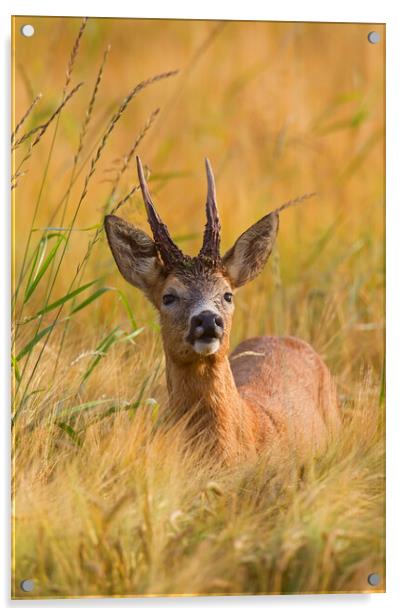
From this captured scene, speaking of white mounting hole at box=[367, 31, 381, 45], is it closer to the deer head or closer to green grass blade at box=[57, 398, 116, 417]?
the deer head

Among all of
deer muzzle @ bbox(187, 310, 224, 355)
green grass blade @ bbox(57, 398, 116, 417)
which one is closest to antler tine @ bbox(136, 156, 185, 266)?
deer muzzle @ bbox(187, 310, 224, 355)

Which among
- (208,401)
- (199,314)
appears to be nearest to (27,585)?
(208,401)

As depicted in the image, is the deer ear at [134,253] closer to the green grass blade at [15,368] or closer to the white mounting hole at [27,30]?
the green grass blade at [15,368]

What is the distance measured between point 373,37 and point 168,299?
4.65 ft

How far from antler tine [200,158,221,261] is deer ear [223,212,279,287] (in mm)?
116

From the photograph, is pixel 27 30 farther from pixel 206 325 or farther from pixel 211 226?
pixel 206 325

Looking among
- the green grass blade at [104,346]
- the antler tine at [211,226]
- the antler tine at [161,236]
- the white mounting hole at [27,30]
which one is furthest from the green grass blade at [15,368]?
the white mounting hole at [27,30]

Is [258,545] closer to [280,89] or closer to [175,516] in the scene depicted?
[175,516]

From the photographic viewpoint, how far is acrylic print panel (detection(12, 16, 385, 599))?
19.1ft

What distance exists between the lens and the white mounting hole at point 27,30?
6266 millimetres

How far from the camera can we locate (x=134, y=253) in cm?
656

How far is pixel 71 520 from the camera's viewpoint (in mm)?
5758

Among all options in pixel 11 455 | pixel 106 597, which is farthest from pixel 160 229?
pixel 106 597

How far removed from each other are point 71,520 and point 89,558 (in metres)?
0.16
